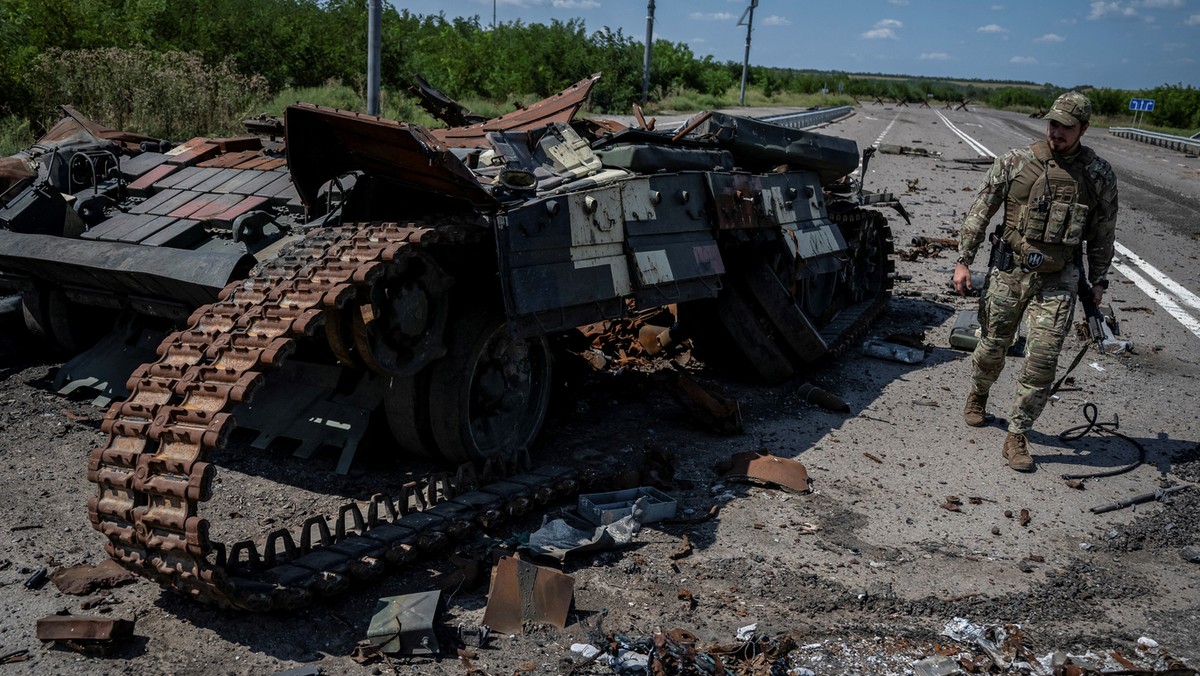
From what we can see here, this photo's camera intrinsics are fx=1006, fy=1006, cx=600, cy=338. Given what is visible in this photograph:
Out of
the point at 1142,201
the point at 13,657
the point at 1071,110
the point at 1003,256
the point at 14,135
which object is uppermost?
the point at 1071,110

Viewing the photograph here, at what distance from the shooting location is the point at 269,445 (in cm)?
603

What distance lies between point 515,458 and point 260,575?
5.85ft

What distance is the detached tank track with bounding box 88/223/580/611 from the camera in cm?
402

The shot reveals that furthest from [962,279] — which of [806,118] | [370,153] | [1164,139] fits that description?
[1164,139]

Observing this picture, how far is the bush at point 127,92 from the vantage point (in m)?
15.6

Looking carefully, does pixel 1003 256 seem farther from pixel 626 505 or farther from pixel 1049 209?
pixel 626 505

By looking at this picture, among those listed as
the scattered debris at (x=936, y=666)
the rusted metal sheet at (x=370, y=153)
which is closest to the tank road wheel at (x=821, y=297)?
the rusted metal sheet at (x=370, y=153)

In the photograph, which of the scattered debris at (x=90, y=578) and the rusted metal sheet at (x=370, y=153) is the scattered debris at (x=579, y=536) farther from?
the scattered debris at (x=90, y=578)

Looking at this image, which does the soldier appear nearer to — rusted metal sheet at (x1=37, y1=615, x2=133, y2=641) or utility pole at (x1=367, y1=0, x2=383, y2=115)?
rusted metal sheet at (x1=37, y1=615, x2=133, y2=641)

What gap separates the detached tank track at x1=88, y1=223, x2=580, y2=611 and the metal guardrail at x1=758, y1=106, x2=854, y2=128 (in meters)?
23.7

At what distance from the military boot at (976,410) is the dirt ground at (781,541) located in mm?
97

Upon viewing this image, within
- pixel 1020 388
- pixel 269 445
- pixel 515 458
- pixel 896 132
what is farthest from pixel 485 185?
pixel 896 132

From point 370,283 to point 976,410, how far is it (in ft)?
15.6

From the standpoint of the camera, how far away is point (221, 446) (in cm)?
402
